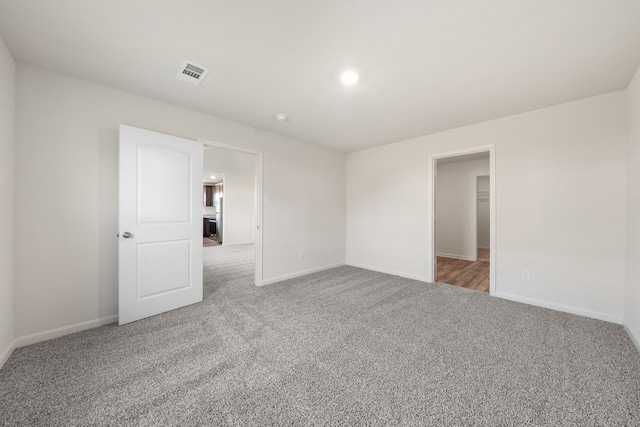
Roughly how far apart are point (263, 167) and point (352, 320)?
2.47 m

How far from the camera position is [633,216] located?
85.5 inches

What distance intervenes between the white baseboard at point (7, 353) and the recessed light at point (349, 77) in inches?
134

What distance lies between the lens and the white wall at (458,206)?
554 centimetres

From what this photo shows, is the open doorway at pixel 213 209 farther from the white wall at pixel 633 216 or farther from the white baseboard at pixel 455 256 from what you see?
the white wall at pixel 633 216

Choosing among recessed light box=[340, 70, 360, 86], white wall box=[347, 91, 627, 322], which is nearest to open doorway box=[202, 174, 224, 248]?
recessed light box=[340, 70, 360, 86]

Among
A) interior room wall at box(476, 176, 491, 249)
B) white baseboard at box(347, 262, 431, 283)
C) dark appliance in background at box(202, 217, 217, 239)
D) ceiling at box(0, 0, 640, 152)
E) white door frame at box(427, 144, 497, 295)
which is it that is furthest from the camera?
dark appliance in background at box(202, 217, 217, 239)

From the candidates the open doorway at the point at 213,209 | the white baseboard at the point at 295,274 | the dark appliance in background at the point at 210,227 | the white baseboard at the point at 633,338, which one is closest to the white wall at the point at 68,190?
the white baseboard at the point at 295,274

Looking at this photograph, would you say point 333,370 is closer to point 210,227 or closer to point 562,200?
point 562,200

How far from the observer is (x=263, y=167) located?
3648mm

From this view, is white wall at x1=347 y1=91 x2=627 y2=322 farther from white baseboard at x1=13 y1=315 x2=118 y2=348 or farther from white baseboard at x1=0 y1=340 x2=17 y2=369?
white baseboard at x1=0 y1=340 x2=17 y2=369

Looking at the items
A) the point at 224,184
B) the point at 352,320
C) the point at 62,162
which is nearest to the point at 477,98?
the point at 352,320

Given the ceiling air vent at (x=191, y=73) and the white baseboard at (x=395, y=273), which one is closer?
the ceiling air vent at (x=191, y=73)

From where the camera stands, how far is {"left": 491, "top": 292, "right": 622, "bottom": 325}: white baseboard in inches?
96.4

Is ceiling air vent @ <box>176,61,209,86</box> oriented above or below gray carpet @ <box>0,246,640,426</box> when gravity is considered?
above
